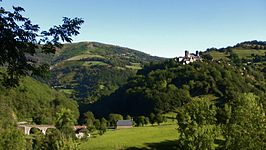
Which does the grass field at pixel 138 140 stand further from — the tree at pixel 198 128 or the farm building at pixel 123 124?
the farm building at pixel 123 124

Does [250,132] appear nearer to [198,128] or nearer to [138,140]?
[198,128]

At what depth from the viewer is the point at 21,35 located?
45.0 ft

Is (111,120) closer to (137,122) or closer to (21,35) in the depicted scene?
(137,122)

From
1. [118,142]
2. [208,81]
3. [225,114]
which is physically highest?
[208,81]

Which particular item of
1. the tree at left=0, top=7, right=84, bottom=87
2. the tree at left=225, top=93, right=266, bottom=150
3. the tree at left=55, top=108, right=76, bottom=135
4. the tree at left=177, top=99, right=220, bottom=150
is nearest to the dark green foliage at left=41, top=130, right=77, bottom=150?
the tree at left=55, top=108, right=76, bottom=135

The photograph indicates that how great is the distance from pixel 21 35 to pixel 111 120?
154 metres

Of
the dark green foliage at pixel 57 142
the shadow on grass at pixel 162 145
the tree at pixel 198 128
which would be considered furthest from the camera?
the shadow on grass at pixel 162 145

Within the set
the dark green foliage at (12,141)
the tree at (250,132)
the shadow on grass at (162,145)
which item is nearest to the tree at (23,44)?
the tree at (250,132)

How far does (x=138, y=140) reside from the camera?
4232 inches

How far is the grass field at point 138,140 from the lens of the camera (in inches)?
3905

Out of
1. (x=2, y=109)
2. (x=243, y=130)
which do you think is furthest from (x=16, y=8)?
(x=2, y=109)

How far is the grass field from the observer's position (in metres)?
99.2

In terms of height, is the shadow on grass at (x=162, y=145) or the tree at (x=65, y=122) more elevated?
the tree at (x=65, y=122)

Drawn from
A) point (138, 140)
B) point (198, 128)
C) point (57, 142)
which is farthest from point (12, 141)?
point (198, 128)
